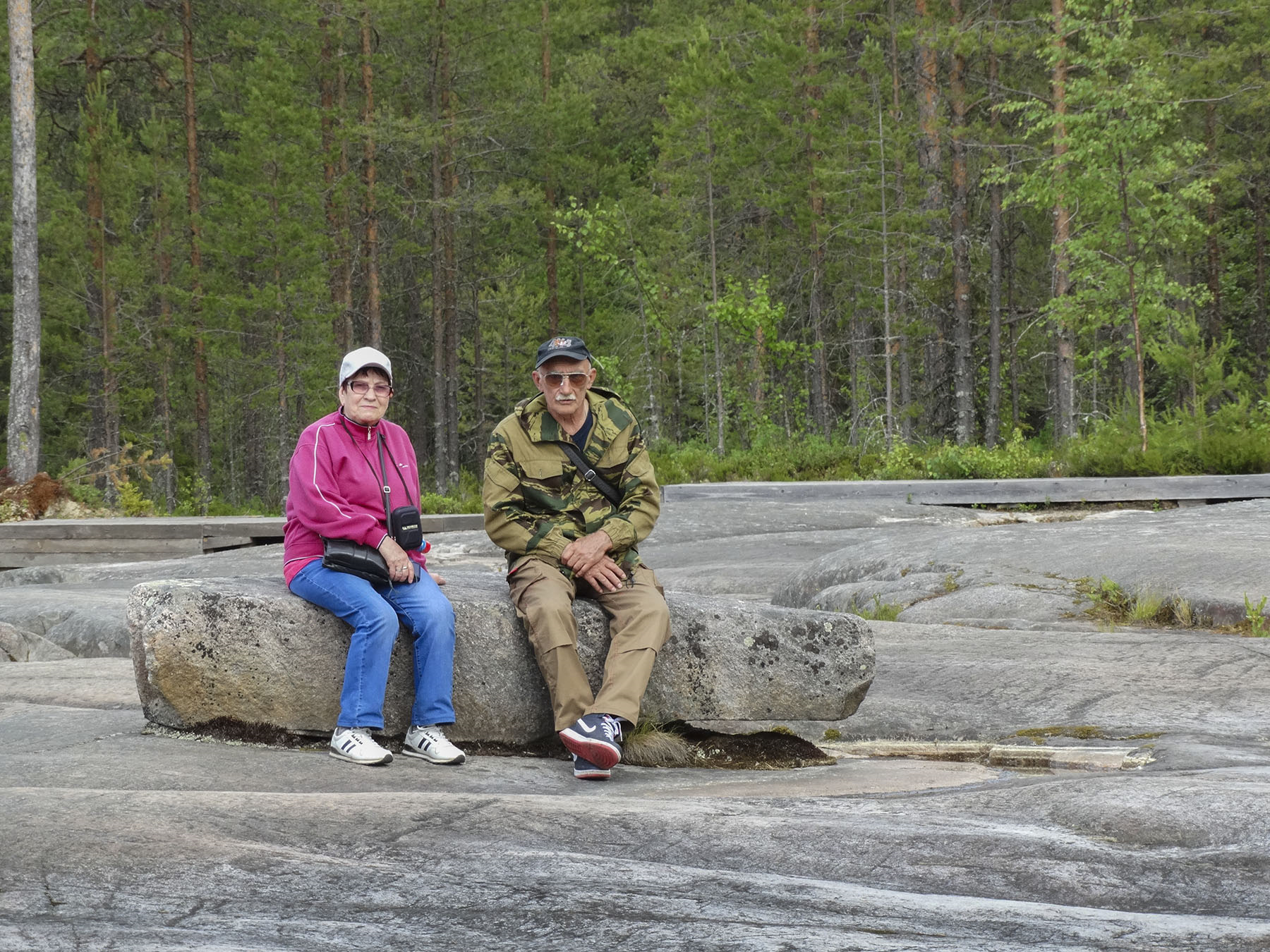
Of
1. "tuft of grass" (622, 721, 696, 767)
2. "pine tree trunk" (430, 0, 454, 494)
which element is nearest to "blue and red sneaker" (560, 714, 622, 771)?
"tuft of grass" (622, 721, 696, 767)

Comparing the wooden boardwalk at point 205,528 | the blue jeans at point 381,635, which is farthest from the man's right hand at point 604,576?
the wooden boardwalk at point 205,528

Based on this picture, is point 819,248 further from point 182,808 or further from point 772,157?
point 182,808

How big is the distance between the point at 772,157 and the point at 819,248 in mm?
2427

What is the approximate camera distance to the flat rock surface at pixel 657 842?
9.46 ft

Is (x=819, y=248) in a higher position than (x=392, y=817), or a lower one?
higher

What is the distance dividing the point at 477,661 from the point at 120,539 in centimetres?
1196

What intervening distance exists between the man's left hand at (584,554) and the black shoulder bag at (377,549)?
623mm

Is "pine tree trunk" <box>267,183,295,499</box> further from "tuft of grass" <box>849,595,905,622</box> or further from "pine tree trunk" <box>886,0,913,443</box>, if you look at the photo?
"tuft of grass" <box>849,595,905,622</box>

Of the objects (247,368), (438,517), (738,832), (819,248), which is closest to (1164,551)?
(738,832)

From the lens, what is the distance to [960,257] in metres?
26.0

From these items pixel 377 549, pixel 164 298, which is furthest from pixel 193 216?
pixel 377 549

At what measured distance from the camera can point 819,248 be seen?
1199 inches

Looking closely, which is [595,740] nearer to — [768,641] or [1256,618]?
[768,641]

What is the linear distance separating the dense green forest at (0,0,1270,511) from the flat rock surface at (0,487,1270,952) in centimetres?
1487
